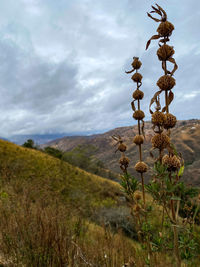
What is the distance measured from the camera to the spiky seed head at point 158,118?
0.82m

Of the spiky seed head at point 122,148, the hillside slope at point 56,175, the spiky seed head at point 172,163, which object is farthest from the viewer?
the hillside slope at point 56,175

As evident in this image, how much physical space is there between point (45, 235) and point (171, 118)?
194 cm

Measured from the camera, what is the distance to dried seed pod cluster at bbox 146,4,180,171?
810 mm

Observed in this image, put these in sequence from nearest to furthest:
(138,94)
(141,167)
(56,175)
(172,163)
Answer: (172,163) < (141,167) < (138,94) < (56,175)

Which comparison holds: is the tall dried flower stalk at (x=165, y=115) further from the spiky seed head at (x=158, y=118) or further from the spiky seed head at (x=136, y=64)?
the spiky seed head at (x=136, y=64)

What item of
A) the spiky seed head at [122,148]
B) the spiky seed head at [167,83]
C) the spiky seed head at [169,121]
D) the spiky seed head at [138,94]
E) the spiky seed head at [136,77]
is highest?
the spiky seed head at [136,77]

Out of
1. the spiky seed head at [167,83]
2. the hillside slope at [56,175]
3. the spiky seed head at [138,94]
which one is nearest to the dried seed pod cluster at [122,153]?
the spiky seed head at [138,94]

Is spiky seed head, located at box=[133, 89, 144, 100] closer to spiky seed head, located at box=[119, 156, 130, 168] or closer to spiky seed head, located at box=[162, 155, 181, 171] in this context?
spiky seed head, located at box=[119, 156, 130, 168]

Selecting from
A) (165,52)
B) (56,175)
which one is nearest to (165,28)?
(165,52)

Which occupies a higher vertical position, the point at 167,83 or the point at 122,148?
the point at 167,83

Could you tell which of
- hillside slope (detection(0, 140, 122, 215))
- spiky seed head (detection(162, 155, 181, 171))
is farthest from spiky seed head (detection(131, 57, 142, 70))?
hillside slope (detection(0, 140, 122, 215))

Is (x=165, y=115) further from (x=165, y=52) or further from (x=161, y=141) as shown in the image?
(x=165, y=52)

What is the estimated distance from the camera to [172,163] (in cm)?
80

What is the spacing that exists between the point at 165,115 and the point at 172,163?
0.21 metres
